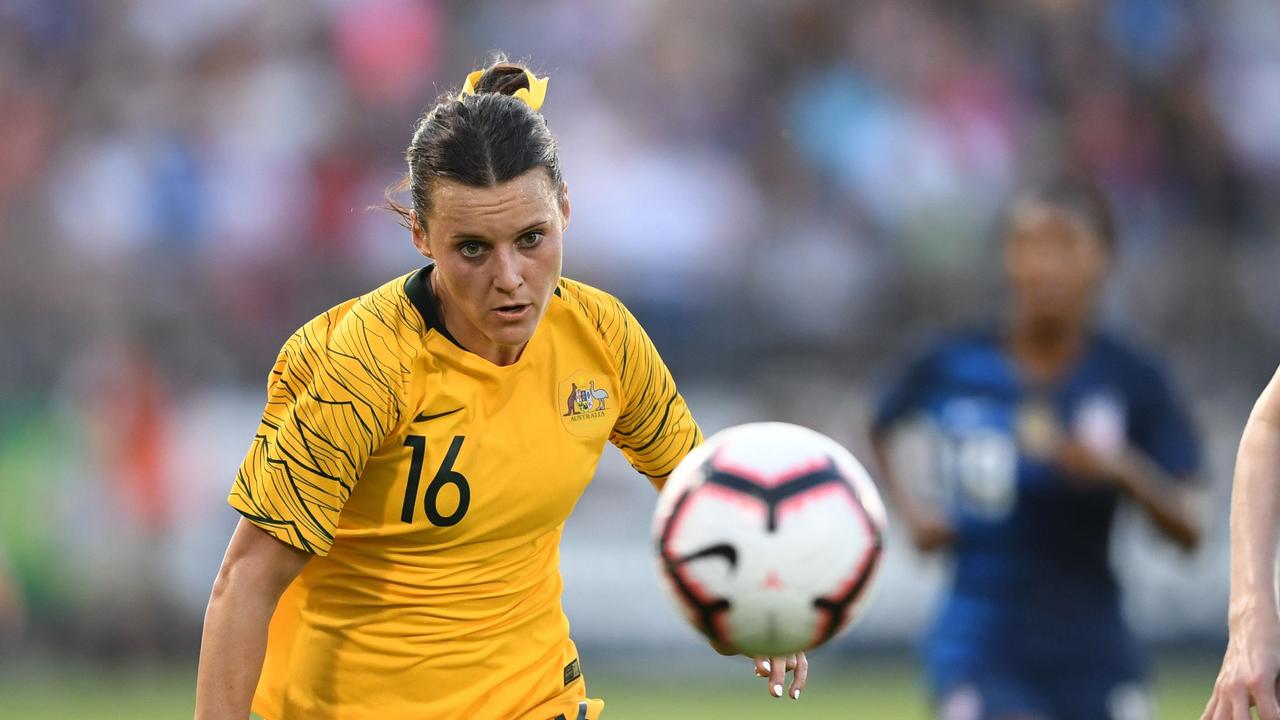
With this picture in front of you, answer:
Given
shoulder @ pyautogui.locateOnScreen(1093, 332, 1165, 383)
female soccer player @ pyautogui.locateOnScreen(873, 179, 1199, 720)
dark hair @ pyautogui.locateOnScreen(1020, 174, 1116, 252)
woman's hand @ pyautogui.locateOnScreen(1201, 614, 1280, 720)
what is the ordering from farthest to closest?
shoulder @ pyautogui.locateOnScreen(1093, 332, 1165, 383) → dark hair @ pyautogui.locateOnScreen(1020, 174, 1116, 252) → female soccer player @ pyautogui.locateOnScreen(873, 179, 1199, 720) → woman's hand @ pyautogui.locateOnScreen(1201, 614, 1280, 720)

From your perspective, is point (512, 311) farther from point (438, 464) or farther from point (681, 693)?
point (681, 693)

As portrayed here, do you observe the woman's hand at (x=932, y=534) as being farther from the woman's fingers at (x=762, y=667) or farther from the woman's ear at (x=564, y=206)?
the woman's ear at (x=564, y=206)

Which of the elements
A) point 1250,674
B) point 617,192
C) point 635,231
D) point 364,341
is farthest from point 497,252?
point 617,192

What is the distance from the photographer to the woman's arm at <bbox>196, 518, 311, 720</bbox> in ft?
11.8

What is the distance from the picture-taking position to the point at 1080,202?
6.01 m

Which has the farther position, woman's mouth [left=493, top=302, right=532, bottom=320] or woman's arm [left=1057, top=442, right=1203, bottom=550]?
woman's arm [left=1057, top=442, right=1203, bottom=550]

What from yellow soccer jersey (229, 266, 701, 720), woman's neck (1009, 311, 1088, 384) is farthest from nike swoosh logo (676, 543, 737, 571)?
woman's neck (1009, 311, 1088, 384)

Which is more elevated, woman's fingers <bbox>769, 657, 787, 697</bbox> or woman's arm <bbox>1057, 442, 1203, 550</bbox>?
woman's arm <bbox>1057, 442, 1203, 550</bbox>

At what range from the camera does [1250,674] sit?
303 cm

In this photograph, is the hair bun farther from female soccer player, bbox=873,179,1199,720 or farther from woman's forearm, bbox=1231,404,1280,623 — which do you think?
female soccer player, bbox=873,179,1199,720

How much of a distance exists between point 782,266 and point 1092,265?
5.00m

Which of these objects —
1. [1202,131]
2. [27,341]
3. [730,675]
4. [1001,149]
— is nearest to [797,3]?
[1001,149]

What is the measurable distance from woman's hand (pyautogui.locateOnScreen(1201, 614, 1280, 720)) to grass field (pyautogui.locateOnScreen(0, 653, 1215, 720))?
5937 millimetres

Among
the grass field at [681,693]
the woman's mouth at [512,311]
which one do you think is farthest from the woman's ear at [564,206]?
the grass field at [681,693]
